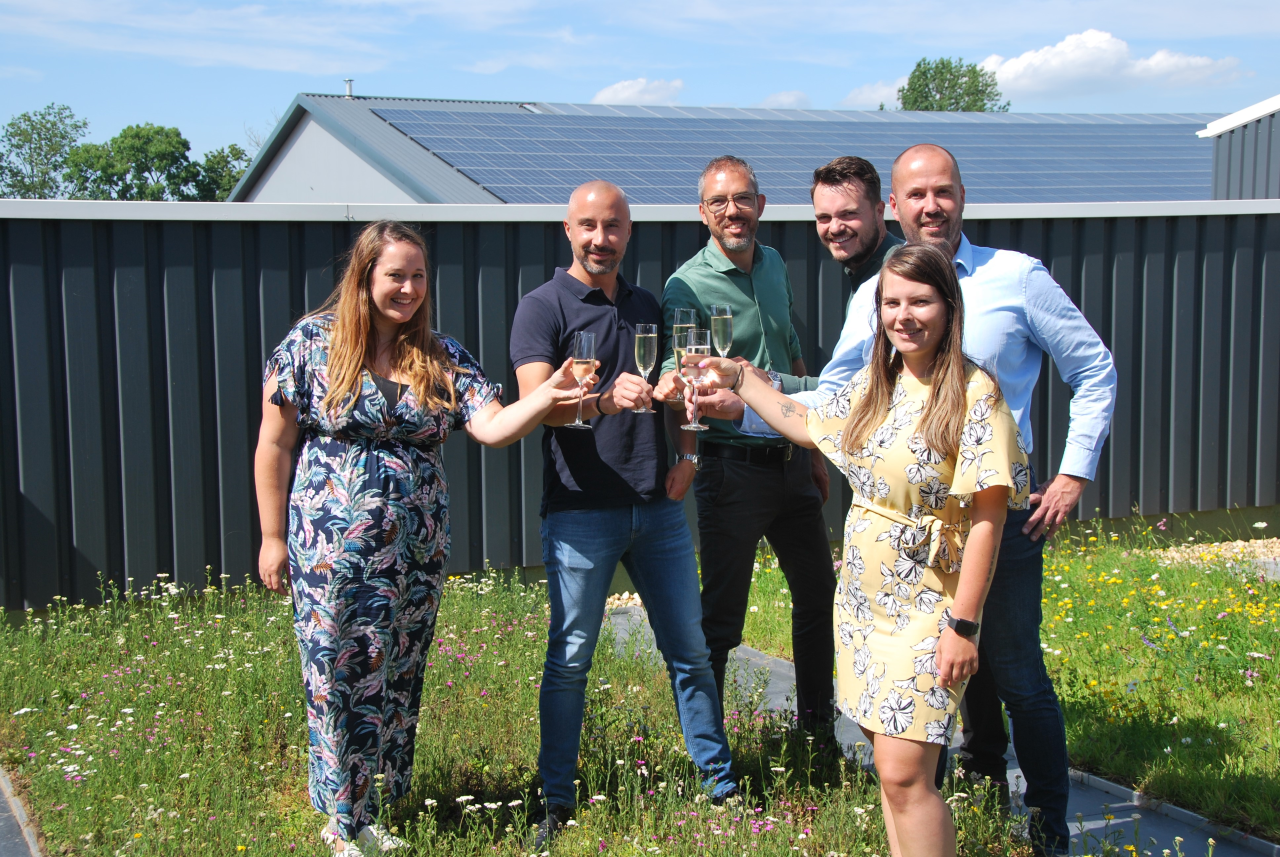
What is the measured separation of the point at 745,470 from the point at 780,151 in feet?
38.8

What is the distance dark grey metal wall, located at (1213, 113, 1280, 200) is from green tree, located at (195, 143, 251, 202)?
47.0 meters

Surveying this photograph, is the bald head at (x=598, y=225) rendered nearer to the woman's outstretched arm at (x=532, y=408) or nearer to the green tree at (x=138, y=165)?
the woman's outstretched arm at (x=532, y=408)

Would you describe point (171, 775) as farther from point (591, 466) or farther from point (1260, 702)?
point (1260, 702)

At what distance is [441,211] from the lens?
6285 millimetres

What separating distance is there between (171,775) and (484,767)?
1161 millimetres

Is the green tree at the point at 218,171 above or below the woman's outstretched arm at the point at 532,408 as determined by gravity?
above

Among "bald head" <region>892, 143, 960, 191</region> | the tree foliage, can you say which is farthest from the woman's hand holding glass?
the tree foliage

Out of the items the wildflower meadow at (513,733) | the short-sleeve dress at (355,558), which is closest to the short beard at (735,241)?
the short-sleeve dress at (355,558)

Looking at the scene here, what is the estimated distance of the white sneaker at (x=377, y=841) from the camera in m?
3.23

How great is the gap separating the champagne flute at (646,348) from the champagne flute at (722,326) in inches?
8.2

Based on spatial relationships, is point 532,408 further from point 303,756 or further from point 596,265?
point 303,756

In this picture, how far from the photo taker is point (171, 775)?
3.82 metres

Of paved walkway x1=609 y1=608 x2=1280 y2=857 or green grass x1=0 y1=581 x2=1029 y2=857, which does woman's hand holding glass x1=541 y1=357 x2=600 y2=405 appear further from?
paved walkway x1=609 y1=608 x2=1280 y2=857

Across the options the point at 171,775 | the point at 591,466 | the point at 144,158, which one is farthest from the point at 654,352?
the point at 144,158
